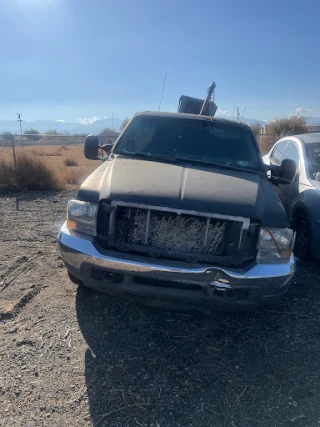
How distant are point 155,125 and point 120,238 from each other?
2.15 metres

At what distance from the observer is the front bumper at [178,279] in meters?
2.77

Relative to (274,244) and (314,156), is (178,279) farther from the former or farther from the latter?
(314,156)

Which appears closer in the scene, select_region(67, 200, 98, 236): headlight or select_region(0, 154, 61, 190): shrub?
select_region(67, 200, 98, 236): headlight

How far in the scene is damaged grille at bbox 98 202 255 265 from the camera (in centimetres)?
300

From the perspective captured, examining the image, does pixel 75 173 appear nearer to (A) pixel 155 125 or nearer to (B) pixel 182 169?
(A) pixel 155 125

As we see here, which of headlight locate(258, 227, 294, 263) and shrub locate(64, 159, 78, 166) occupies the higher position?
Answer: headlight locate(258, 227, 294, 263)

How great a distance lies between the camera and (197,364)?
296cm

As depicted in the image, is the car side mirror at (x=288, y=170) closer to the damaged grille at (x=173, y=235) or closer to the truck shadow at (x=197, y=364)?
the truck shadow at (x=197, y=364)

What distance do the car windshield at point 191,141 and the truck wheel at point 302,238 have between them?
3.99 ft

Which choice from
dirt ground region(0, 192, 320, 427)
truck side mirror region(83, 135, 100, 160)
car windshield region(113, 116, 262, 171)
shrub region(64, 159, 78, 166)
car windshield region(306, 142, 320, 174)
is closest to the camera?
dirt ground region(0, 192, 320, 427)

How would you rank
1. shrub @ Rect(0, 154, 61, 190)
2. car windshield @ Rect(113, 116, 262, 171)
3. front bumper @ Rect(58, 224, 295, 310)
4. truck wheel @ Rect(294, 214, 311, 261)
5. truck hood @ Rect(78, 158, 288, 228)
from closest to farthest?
front bumper @ Rect(58, 224, 295, 310)
truck hood @ Rect(78, 158, 288, 228)
car windshield @ Rect(113, 116, 262, 171)
truck wheel @ Rect(294, 214, 311, 261)
shrub @ Rect(0, 154, 61, 190)

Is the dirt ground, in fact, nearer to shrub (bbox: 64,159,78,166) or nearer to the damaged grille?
the damaged grille

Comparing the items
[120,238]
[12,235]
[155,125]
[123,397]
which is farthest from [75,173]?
[123,397]

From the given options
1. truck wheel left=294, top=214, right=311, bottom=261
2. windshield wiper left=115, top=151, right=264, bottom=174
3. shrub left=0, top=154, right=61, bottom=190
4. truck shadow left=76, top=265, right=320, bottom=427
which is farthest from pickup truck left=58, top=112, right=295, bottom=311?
shrub left=0, top=154, right=61, bottom=190
